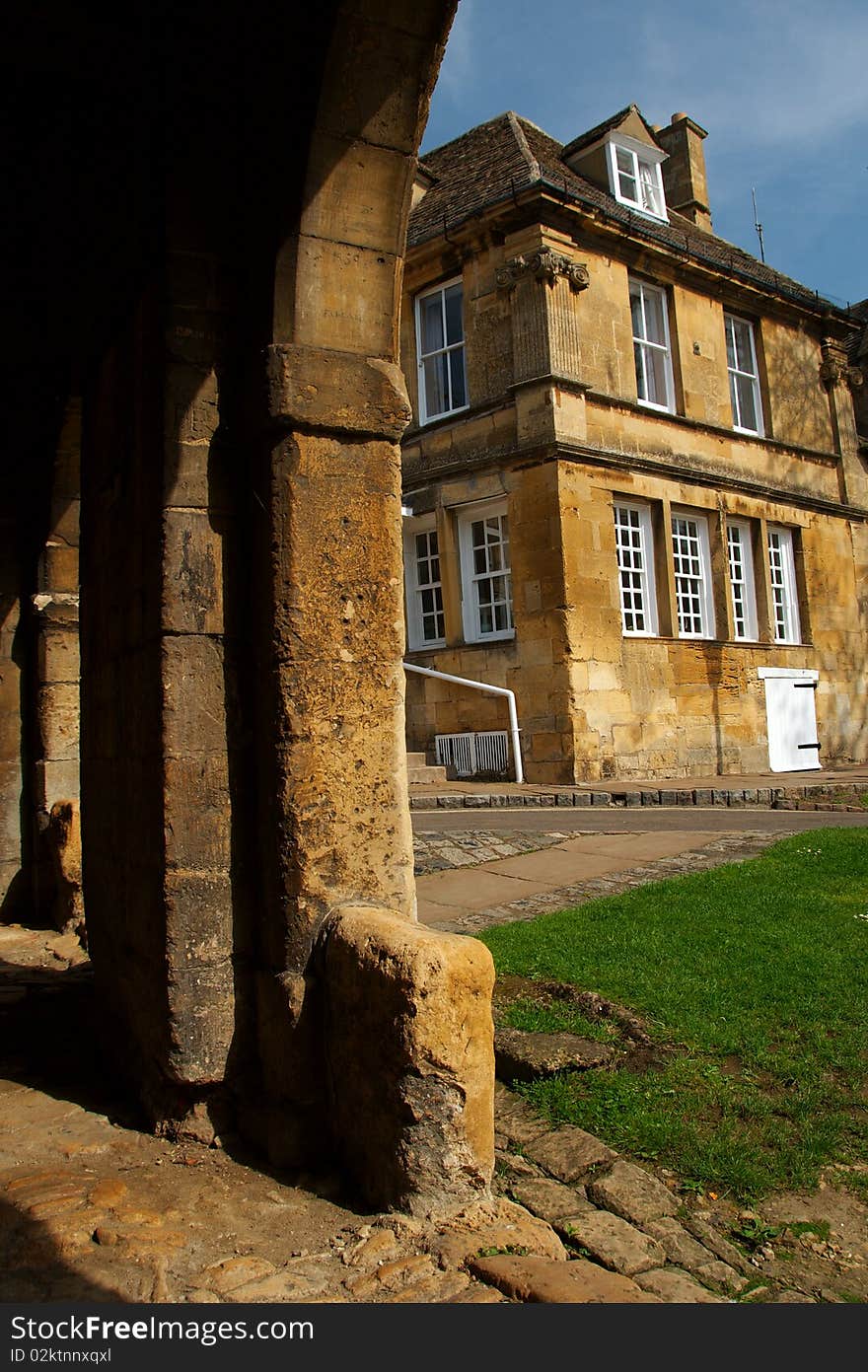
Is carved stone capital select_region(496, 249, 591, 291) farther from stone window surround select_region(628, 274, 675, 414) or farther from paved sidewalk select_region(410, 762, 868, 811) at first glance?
paved sidewalk select_region(410, 762, 868, 811)

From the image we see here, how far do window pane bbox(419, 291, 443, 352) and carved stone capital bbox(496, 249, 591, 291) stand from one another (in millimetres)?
1488

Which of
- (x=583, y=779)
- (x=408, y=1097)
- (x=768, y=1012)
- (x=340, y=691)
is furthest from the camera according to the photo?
(x=583, y=779)

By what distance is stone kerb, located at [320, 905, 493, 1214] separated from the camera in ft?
7.82

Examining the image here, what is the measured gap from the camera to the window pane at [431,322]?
1417cm

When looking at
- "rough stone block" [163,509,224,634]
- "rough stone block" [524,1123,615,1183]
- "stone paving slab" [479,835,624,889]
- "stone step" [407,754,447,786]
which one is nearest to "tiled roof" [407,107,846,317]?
"stone step" [407,754,447,786]

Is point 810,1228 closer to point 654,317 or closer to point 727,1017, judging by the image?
point 727,1017

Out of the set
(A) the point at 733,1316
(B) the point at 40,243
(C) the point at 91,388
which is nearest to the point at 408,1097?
(A) the point at 733,1316

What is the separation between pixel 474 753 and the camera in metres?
13.1

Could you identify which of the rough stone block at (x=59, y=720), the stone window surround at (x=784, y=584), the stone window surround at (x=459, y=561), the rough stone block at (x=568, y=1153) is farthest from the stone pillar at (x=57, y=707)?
the stone window surround at (x=784, y=584)

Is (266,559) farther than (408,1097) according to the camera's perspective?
Yes

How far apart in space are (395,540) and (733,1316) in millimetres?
2199

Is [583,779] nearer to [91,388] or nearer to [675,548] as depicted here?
[675,548]

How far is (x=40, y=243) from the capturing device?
13.6ft

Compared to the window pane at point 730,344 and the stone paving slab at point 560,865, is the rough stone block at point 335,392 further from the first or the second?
the window pane at point 730,344
